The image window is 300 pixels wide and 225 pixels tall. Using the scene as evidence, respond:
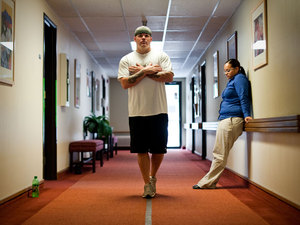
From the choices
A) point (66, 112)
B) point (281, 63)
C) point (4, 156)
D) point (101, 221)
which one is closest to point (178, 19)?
point (66, 112)

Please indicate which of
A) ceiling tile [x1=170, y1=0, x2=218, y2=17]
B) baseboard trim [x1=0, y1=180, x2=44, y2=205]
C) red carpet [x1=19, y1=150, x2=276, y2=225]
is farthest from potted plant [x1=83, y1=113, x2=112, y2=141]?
baseboard trim [x1=0, y1=180, x2=44, y2=205]

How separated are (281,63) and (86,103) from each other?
5.54 meters

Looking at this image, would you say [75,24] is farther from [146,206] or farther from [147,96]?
[146,206]

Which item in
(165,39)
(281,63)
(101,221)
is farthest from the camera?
(165,39)

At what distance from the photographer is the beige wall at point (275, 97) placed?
123 inches

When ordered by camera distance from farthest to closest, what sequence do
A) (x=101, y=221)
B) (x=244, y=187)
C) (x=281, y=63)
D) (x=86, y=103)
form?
(x=86, y=103), (x=244, y=187), (x=281, y=63), (x=101, y=221)

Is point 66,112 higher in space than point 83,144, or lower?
higher

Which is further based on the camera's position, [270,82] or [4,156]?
[270,82]

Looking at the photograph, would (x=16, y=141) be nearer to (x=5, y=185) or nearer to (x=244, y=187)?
(x=5, y=185)

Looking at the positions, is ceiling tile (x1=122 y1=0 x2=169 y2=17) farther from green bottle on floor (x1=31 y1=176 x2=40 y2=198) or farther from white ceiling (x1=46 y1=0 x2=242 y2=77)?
green bottle on floor (x1=31 y1=176 x2=40 y2=198)

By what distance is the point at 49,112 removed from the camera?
5316 mm

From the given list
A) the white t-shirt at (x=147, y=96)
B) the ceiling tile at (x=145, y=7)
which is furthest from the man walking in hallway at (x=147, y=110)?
the ceiling tile at (x=145, y=7)

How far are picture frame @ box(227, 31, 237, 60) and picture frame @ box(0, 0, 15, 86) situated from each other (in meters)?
3.08

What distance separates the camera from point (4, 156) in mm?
3449
